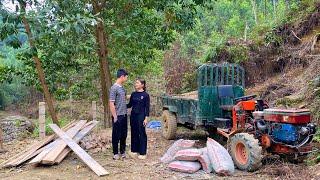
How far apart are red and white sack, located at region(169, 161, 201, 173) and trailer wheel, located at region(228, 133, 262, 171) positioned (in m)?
0.76

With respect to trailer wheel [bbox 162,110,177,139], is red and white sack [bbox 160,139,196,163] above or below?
below

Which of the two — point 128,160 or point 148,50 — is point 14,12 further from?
point 148,50

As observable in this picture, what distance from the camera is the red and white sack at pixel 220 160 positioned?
723 cm

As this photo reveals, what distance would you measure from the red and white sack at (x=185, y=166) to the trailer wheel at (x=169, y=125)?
137 inches

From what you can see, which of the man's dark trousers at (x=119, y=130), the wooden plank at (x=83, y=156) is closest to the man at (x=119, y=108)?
the man's dark trousers at (x=119, y=130)

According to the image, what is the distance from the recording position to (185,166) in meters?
7.50

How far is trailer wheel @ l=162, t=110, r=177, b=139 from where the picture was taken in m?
11.2

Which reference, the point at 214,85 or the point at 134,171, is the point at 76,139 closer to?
the point at 134,171

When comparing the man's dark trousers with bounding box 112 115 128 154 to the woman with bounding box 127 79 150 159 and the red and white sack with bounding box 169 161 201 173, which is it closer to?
the woman with bounding box 127 79 150 159

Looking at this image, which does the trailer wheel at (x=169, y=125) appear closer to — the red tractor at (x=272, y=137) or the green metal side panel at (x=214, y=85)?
the green metal side panel at (x=214, y=85)

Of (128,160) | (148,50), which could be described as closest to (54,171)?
(128,160)

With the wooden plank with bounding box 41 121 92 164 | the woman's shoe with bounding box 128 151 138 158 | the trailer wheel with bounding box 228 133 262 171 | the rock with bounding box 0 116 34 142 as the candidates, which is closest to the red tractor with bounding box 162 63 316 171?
the trailer wheel with bounding box 228 133 262 171

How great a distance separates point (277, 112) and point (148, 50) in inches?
300

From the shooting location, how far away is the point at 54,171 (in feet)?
24.8
